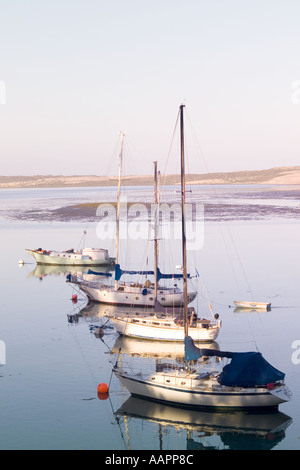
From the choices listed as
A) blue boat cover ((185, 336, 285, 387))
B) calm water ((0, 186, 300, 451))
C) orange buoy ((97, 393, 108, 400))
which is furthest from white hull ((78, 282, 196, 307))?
blue boat cover ((185, 336, 285, 387))

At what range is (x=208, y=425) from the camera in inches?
1410

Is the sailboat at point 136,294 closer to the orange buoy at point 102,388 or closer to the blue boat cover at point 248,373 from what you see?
the orange buoy at point 102,388

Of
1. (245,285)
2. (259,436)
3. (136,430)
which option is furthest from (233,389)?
(245,285)

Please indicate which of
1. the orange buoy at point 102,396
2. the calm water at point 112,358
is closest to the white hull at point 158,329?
the calm water at point 112,358

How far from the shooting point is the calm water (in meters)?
34.3

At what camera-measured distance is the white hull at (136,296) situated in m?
64.0

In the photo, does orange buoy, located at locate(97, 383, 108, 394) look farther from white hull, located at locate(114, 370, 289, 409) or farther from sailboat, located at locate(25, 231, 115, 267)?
sailboat, located at locate(25, 231, 115, 267)

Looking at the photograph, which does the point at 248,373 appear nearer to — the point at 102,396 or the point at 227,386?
the point at 227,386

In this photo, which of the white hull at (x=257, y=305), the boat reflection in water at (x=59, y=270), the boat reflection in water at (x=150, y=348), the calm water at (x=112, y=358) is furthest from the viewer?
the boat reflection in water at (x=59, y=270)

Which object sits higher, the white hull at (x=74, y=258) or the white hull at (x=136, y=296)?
Answer: the white hull at (x=74, y=258)

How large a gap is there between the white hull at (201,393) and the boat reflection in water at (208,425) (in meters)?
0.52

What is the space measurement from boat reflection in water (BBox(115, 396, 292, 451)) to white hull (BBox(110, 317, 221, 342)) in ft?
41.1

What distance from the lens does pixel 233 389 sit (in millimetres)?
36625

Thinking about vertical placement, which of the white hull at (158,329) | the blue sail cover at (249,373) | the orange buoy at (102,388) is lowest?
the orange buoy at (102,388)
